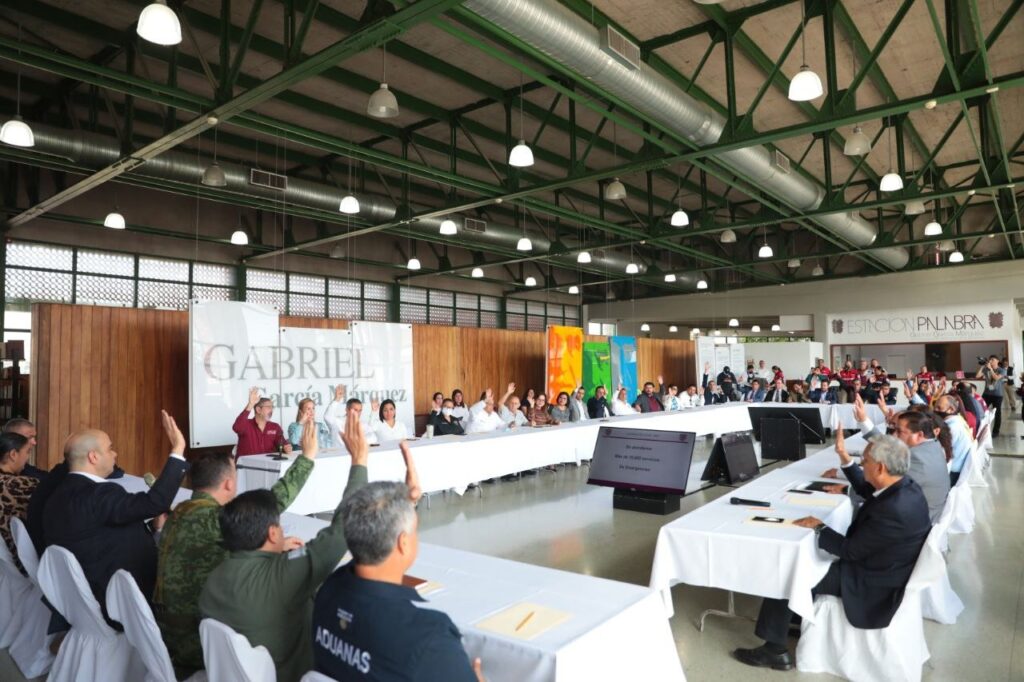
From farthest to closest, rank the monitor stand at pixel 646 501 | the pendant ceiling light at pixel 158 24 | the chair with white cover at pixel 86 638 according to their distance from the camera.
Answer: the monitor stand at pixel 646 501, the pendant ceiling light at pixel 158 24, the chair with white cover at pixel 86 638

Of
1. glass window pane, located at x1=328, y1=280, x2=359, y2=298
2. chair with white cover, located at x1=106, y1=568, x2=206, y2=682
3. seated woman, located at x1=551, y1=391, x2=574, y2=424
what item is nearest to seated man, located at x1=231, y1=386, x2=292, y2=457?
chair with white cover, located at x1=106, y1=568, x2=206, y2=682

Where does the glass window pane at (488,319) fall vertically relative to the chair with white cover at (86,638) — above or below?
above

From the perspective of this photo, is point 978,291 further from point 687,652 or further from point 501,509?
point 687,652

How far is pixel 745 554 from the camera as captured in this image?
3133 millimetres

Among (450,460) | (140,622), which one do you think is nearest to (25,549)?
(140,622)

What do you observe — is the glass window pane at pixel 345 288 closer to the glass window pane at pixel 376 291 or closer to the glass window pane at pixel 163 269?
the glass window pane at pixel 376 291

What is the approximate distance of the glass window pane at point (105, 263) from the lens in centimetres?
1156

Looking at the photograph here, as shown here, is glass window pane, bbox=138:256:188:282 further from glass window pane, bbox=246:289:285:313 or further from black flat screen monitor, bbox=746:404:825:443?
black flat screen monitor, bbox=746:404:825:443

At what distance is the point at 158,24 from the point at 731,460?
5022 mm

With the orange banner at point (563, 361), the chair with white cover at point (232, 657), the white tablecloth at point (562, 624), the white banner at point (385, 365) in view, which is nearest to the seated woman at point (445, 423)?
the white banner at point (385, 365)

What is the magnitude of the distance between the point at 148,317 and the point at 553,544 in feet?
18.7

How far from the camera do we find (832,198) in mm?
10023

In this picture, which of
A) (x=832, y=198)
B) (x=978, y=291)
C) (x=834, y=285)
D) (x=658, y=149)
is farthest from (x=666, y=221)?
(x=978, y=291)

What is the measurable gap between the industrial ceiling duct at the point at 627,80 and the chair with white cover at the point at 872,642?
3937 millimetres
